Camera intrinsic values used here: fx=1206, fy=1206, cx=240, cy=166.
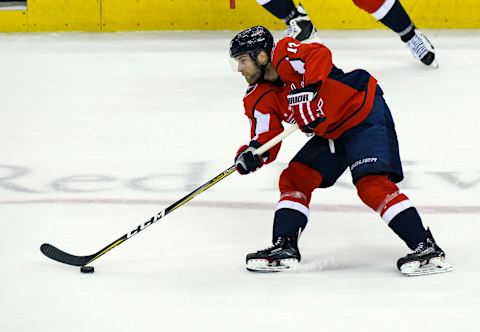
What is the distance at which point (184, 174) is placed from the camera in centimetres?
427

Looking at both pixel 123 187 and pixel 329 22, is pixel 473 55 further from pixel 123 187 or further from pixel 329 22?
pixel 123 187

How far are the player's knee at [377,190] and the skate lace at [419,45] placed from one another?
2757mm

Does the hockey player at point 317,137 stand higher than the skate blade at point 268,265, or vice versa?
the hockey player at point 317,137

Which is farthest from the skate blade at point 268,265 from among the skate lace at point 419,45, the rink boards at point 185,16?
the rink boards at point 185,16

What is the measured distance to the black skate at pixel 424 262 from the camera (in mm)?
3072

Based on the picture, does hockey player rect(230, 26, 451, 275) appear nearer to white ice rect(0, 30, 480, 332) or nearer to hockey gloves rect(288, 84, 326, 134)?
hockey gloves rect(288, 84, 326, 134)

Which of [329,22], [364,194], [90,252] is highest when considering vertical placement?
[364,194]

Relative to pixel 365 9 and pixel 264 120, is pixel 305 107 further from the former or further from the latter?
pixel 365 9

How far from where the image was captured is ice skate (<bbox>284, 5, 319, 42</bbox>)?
5695 mm

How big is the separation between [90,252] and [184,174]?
3.07ft

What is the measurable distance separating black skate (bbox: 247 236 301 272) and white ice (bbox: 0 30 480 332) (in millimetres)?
36

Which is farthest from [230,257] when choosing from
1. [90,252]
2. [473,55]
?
[473,55]

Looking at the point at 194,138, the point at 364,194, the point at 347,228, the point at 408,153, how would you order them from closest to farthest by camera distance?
the point at 364,194 < the point at 347,228 < the point at 408,153 < the point at 194,138

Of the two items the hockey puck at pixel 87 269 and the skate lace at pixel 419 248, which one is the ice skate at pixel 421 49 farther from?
the hockey puck at pixel 87 269
